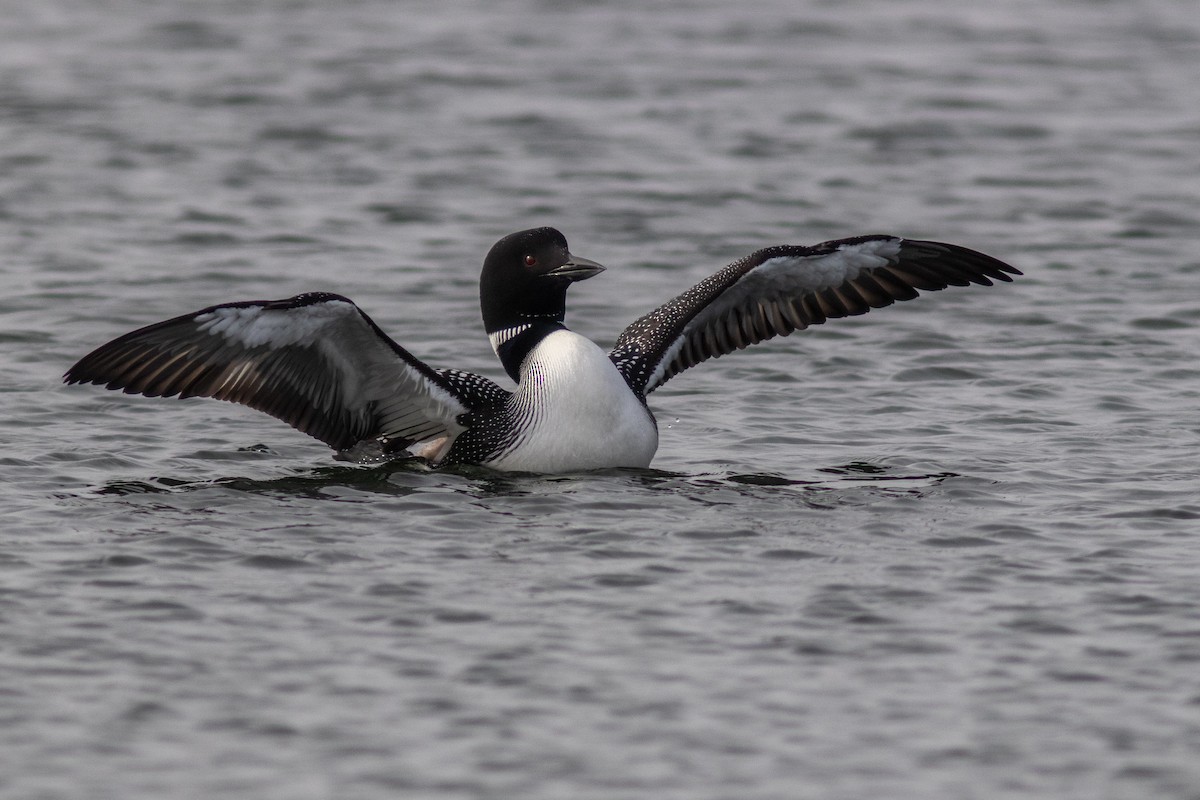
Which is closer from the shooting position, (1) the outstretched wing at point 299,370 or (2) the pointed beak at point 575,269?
(1) the outstretched wing at point 299,370

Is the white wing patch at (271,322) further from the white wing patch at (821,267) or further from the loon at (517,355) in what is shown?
the white wing patch at (821,267)

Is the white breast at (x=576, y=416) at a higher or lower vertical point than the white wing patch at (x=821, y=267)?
lower

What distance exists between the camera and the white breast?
26.8 feet

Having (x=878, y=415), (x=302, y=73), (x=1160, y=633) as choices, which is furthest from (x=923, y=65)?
(x=1160, y=633)

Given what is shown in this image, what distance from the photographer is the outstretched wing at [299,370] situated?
7809mm

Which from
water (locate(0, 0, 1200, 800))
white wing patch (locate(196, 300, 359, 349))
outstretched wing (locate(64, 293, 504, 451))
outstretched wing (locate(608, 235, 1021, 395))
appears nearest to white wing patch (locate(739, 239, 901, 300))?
outstretched wing (locate(608, 235, 1021, 395))

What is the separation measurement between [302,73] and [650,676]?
12.9m

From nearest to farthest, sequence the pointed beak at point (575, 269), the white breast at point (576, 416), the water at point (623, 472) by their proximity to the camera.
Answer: the water at point (623, 472) → the white breast at point (576, 416) → the pointed beak at point (575, 269)

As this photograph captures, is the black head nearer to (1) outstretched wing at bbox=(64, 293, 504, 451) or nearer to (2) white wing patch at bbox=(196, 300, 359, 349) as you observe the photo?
(1) outstretched wing at bbox=(64, 293, 504, 451)

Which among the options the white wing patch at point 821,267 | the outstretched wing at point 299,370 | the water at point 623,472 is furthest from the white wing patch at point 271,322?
the white wing patch at point 821,267

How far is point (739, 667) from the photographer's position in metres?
6.01

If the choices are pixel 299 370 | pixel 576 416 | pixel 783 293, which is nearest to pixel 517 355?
pixel 576 416

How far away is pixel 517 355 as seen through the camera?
853 centimetres

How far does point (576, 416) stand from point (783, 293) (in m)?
1.61
